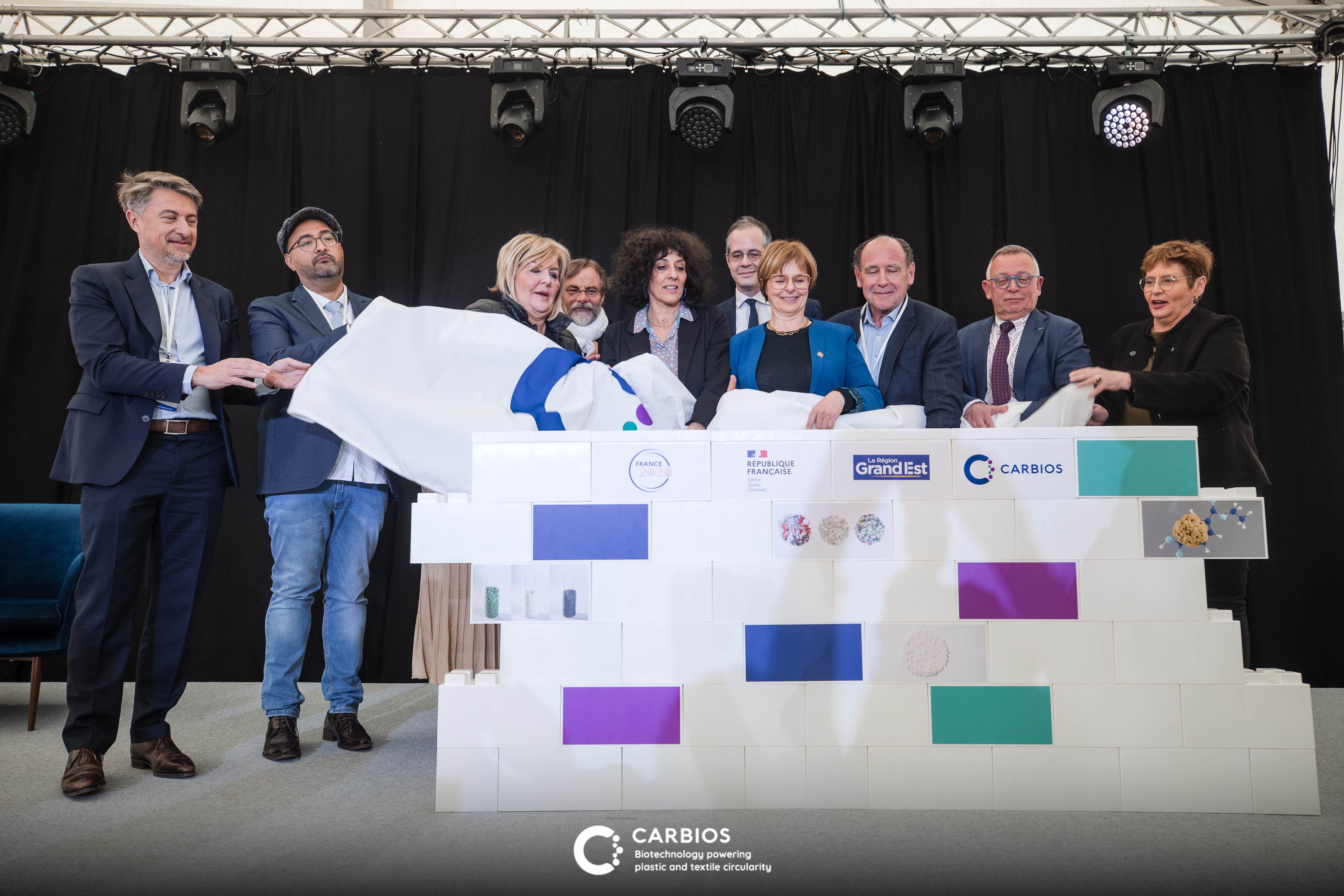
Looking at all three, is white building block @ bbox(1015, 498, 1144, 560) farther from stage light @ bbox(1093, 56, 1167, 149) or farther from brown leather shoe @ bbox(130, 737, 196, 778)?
stage light @ bbox(1093, 56, 1167, 149)

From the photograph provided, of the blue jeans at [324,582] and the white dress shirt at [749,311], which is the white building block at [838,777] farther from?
the white dress shirt at [749,311]

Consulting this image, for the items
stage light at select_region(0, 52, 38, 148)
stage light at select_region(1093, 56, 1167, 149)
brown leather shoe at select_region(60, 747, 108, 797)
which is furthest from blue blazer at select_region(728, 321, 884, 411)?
stage light at select_region(0, 52, 38, 148)

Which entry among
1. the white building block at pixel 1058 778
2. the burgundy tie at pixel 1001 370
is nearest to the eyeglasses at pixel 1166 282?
the burgundy tie at pixel 1001 370

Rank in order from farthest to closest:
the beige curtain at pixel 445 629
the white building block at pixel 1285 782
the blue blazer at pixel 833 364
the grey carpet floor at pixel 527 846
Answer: the beige curtain at pixel 445 629
the blue blazer at pixel 833 364
the white building block at pixel 1285 782
the grey carpet floor at pixel 527 846

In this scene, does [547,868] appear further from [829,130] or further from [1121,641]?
[829,130]

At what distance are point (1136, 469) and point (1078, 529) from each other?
0.21 metres

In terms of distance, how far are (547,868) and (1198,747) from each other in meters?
1.55

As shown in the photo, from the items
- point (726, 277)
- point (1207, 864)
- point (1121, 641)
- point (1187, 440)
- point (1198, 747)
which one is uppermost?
point (726, 277)

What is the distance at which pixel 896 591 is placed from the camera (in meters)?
2.23

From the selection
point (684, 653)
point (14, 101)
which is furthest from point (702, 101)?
point (14, 101)

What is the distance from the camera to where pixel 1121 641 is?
220 cm

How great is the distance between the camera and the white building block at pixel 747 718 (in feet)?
7.18

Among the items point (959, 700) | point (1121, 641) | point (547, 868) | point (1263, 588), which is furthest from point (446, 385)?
point (1263, 588)

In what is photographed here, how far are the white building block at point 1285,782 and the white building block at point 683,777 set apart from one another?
3.99ft
